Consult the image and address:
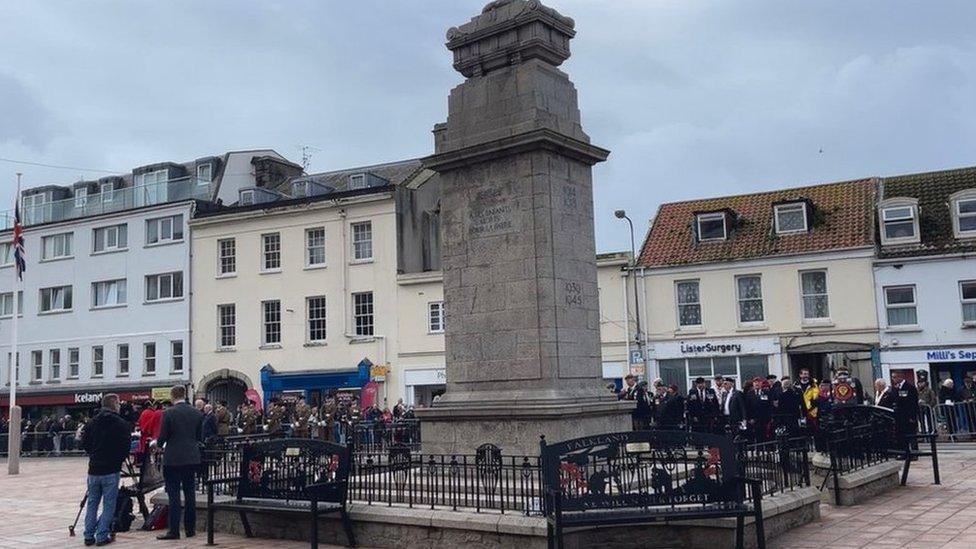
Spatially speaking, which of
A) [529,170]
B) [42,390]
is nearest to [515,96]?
[529,170]

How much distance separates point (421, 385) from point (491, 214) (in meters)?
24.3

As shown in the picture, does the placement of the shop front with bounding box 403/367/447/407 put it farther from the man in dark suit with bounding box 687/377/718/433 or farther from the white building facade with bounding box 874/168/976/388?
the man in dark suit with bounding box 687/377/718/433

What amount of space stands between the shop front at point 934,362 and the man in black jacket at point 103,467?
25792mm

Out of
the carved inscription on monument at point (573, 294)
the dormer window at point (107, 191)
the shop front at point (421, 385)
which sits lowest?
the shop front at point (421, 385)

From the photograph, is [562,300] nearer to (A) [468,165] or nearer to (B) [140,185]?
(A) [468,165]

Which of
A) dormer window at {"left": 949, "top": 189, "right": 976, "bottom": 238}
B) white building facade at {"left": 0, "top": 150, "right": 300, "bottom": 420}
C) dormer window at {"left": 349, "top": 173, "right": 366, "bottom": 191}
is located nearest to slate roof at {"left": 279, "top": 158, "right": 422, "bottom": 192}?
dormer window at {"left": 349, "top": 173, "right": 366, "bottom": 191}

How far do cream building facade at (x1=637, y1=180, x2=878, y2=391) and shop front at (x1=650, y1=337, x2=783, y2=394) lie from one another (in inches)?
1.4

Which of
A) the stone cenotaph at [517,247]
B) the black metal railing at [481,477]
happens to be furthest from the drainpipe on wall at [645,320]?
the black metal railing at [481,477]

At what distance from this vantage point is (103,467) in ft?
38.6

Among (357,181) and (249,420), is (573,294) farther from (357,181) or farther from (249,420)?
(357,181)

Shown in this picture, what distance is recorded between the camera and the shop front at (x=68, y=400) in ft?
138

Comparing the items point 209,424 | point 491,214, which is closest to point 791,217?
point 209,424

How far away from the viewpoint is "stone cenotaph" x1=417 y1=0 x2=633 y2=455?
39.9ft

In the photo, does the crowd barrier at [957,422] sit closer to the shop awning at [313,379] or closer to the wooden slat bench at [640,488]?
the wooden slat bench at [640,488]
